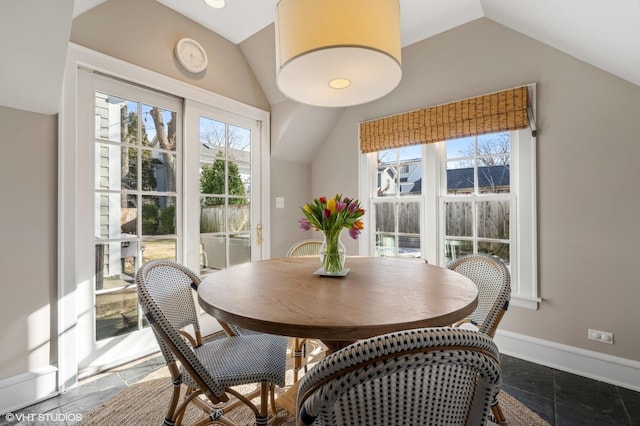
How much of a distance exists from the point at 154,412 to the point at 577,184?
3139 millimetres

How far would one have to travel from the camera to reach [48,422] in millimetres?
1701

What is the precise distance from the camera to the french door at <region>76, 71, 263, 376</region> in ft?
7.11

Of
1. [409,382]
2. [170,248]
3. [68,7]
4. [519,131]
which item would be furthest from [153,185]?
[519,131]

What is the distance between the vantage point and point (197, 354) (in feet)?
4.73

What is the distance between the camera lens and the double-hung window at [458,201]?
95.0 inches

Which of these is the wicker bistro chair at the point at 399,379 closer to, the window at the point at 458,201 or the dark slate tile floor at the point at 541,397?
the dark slate tile floor at the point at 541,397

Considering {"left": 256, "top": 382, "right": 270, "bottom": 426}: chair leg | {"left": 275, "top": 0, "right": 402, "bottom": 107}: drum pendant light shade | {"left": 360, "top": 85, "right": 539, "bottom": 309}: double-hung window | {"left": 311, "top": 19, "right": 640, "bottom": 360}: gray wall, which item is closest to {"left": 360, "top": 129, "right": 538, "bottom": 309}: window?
{"left": 360, "top": 85, "right": 539, "bottom": 309}: double-hung window

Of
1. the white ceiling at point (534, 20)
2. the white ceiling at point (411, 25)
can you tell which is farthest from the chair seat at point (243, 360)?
the white ceiling at point (534, 20)

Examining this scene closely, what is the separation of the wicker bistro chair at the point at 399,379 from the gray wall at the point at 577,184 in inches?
84.2

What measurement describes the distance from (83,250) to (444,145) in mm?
3040

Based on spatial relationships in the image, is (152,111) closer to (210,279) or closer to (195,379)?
(210,279)

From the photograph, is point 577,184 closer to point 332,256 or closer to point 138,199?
point 332,256

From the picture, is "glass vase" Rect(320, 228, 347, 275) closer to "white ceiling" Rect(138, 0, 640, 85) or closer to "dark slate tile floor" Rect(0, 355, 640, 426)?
"dark slate tile floor" Rect(0, 355, 640, 426)

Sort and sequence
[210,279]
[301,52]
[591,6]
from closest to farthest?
[301,52] → [210,279] → [591,6]
